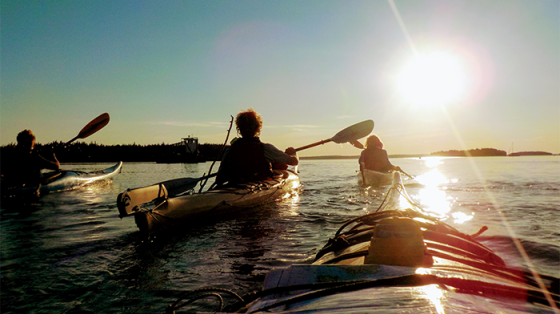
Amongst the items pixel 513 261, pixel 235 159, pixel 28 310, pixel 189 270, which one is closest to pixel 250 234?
pixel 189 270

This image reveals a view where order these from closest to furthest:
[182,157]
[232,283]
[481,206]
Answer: [232,283]
[481,206]
[182,157]

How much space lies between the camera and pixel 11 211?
310 inches

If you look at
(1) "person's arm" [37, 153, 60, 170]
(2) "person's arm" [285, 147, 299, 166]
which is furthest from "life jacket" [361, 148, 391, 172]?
(1) "person's arm" [37, 153, 60, 170]

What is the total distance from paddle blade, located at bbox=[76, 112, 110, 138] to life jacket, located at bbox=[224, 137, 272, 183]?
4.37m

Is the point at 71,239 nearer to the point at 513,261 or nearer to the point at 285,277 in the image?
the point at 285,277

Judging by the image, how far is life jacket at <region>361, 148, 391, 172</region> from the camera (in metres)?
13.8

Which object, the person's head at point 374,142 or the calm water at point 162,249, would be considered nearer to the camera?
the calm water at point 162,249

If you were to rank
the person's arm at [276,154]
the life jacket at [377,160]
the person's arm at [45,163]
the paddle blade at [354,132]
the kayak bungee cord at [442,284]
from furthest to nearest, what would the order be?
the life jacket at [377,160], the person's arm at [45,163], the paddle blade at [354,132], the person's arm at [276,154], the kayak bungee cord at [442,284]

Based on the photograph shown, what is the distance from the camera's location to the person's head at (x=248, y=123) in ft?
24.3

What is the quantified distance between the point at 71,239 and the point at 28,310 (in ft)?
8.71

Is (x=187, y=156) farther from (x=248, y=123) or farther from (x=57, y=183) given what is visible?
(x=248, y=123)

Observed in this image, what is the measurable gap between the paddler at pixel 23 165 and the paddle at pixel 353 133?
27.7 feet

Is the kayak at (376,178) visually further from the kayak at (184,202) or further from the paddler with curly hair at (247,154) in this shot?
the paddler with curly hair at (247,154)

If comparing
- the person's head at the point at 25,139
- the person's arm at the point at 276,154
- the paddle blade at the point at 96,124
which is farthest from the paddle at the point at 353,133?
the person's head at the point at 25,139
